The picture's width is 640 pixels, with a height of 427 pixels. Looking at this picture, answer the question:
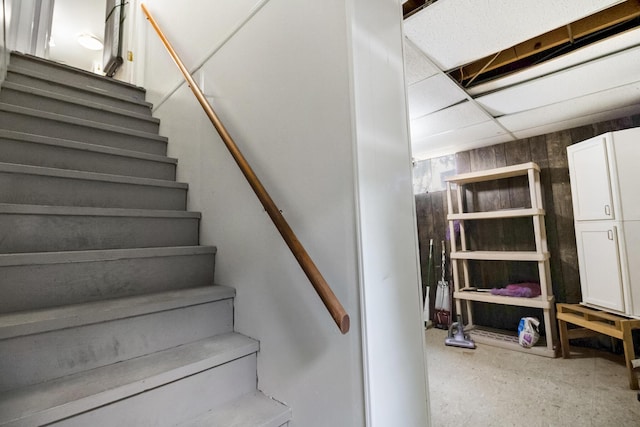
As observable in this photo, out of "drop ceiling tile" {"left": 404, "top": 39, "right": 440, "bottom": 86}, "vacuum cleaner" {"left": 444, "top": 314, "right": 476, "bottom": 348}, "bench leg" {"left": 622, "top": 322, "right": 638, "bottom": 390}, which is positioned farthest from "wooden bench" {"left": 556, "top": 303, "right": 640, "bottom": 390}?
"drop ceiling tile" {"left": 404, "top": 39, "right": 440, "bottom": 86}

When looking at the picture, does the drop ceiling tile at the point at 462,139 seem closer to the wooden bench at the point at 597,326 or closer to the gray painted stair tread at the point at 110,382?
the wooden bench at the point at 597,326

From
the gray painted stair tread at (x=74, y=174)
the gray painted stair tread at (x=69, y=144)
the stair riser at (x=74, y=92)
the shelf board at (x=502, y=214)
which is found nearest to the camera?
the gray painted stair tread at (x=74, y=174)

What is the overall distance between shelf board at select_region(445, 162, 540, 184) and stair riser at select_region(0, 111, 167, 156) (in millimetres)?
3087

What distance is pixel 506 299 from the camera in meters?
2.90

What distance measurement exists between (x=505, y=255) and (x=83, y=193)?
11.6ft

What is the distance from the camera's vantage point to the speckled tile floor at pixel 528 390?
1783 mm

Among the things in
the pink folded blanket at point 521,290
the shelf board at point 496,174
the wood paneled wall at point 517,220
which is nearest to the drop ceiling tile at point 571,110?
the wood paneled wall at point 517,220

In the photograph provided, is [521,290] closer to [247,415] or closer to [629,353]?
[629,353]

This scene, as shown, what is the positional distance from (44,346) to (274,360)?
0.73m

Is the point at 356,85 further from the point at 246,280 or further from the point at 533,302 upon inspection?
the point at 533,302

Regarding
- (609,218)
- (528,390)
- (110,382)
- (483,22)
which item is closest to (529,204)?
(609,218)

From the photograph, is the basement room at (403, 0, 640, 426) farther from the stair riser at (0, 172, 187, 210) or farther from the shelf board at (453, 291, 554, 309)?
the stair riser at (0, 172, 187, 210)

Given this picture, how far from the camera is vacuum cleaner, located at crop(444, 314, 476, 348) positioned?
9.46ft

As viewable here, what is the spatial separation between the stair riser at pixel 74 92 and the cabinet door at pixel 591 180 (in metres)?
3.84
